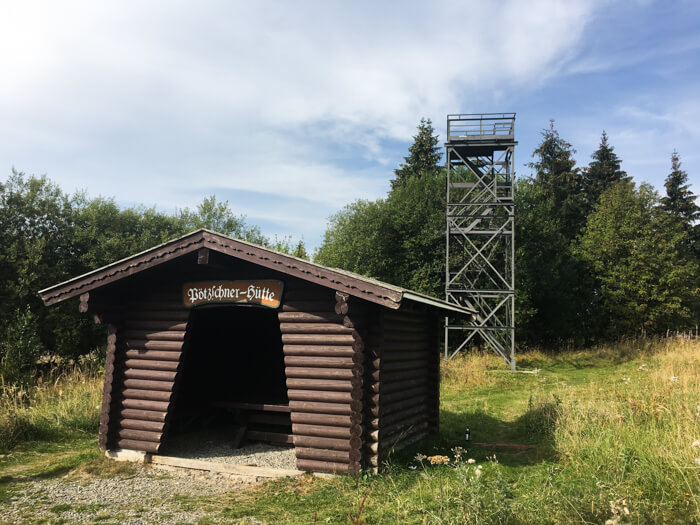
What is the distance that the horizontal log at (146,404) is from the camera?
891cm

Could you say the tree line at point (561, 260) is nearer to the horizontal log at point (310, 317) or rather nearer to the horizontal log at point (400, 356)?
the horizontal log at point (400, 356)

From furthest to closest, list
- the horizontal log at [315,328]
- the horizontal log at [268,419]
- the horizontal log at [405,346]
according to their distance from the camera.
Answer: the horizontal log at [268,419]
the horizontal log at [405,346]
the horizontal log at [315,328]

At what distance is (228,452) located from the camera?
9.38 m

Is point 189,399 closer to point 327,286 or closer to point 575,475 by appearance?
point 327,286

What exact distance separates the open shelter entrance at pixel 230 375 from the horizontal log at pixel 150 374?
1.35 m

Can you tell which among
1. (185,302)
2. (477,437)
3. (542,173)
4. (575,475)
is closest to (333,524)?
(575,475)

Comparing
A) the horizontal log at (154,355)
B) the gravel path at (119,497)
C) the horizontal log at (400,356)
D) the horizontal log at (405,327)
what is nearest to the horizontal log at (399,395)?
the horizontal log at (400,356)

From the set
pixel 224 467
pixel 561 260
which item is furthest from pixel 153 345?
pixel 561 260

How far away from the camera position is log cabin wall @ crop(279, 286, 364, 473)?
7590mm

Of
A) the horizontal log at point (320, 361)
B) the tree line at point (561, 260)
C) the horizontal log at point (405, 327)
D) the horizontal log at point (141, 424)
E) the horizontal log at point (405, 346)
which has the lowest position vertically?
the horizontal log at point (141, 424)

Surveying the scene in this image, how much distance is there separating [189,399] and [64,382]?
18.7ft

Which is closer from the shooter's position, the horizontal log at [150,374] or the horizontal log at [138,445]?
the horizontal log at [138,445]

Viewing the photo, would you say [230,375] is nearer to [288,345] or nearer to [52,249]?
[288,345]

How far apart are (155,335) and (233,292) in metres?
1.87
